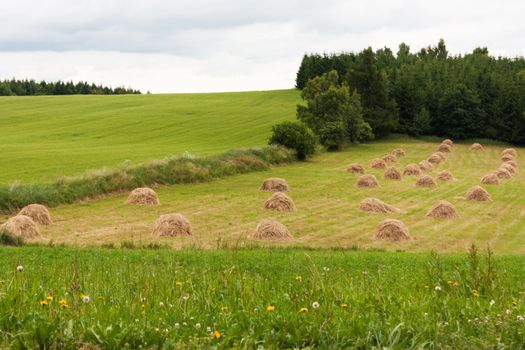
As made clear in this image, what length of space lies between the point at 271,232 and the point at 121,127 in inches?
2168

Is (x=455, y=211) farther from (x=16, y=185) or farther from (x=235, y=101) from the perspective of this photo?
(x=235, y=101)

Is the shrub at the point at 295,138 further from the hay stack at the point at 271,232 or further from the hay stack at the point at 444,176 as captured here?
the hay stack at the point at 271,232

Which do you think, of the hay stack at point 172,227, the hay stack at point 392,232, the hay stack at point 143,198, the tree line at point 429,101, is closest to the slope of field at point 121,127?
the hay stack at point 143,198

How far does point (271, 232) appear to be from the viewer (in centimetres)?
2269

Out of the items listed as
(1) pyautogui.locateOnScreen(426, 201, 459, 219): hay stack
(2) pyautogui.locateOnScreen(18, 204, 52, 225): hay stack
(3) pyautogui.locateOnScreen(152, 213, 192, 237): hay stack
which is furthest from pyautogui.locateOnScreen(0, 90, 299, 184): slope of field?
(1) pyautogui.locateOnScreen(426, 201, 459, 219): hay stack

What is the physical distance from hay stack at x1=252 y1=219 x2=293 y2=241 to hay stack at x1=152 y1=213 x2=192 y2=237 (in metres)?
2.73

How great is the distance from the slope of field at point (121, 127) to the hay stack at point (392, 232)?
2067 centimetres

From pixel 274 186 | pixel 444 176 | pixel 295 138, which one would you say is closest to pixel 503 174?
pixel 444 176

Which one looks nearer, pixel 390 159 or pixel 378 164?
pixel 378 164

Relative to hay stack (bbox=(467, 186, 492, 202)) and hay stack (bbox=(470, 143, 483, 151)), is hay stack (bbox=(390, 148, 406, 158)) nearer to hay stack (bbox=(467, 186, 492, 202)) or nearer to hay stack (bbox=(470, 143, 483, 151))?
hay stack (bbox=(470, 143, 483, 151))

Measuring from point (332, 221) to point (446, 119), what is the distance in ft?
173

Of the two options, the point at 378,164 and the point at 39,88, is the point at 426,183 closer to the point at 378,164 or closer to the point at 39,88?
the point at 378,164

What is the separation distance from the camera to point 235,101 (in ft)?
333

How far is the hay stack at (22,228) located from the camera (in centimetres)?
2153
